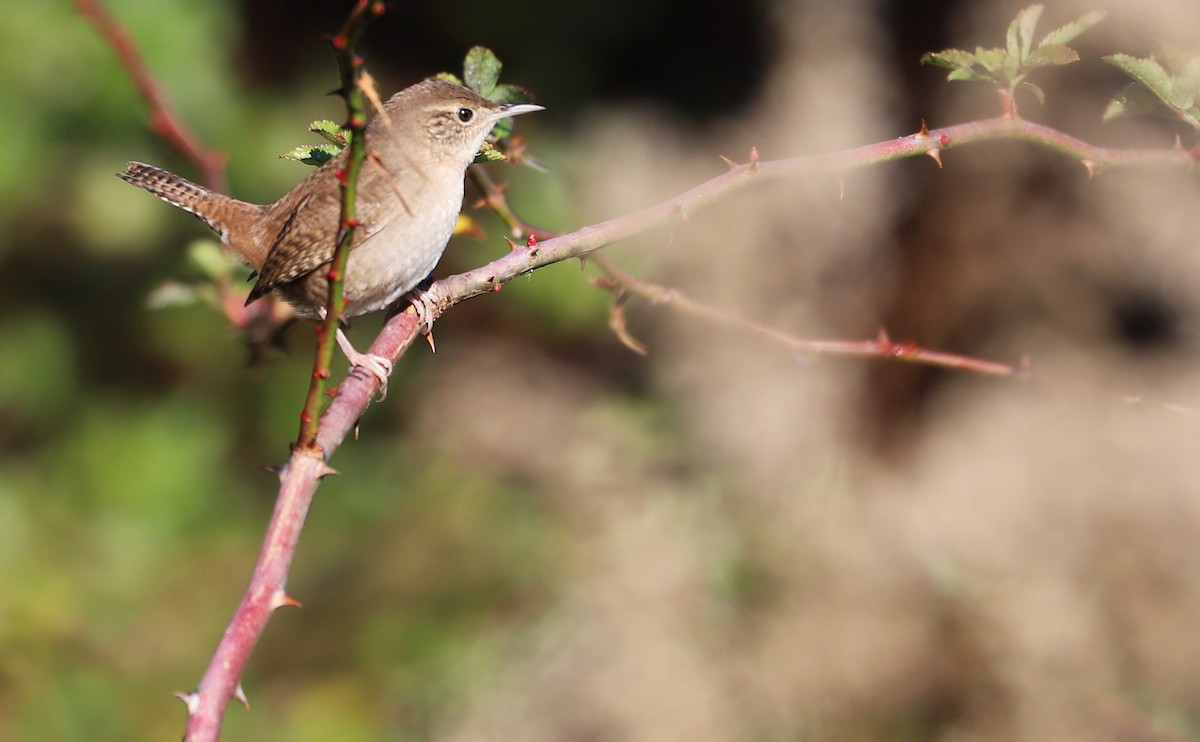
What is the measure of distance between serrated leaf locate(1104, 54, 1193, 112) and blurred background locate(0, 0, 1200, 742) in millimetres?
2385

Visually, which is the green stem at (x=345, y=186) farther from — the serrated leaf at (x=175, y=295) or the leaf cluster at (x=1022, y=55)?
the serrated leaf at (x=175, y=295)

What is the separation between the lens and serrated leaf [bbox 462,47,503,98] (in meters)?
2.06

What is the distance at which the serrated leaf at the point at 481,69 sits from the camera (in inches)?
81.0

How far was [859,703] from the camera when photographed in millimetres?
3779

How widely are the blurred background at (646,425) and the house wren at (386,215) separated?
1697 millimetres

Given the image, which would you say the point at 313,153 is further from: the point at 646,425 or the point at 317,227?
the point at 646,425

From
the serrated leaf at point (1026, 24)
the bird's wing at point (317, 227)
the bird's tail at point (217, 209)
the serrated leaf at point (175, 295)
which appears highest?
the bird's tail at point (217, 209)

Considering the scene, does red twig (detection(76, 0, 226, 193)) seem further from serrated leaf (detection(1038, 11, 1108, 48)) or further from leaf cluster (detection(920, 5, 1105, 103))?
serrated leaf (detection(1038, 11, 1108, 48))

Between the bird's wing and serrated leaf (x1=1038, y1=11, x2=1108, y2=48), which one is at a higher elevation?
the bird's wing

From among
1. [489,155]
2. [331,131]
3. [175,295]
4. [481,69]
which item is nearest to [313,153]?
[331,131]

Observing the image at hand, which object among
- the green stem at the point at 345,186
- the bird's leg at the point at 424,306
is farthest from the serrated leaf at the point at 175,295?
the green stem at the point at 345,186

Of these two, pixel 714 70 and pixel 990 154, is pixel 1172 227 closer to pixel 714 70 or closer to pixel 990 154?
pixel 990 154

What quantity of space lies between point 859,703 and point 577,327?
2047 mm

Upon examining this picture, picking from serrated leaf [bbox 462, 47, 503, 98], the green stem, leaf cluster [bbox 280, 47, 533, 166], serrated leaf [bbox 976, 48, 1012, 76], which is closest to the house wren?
leaf cluster [bbox 280, 47, 533, 166]
